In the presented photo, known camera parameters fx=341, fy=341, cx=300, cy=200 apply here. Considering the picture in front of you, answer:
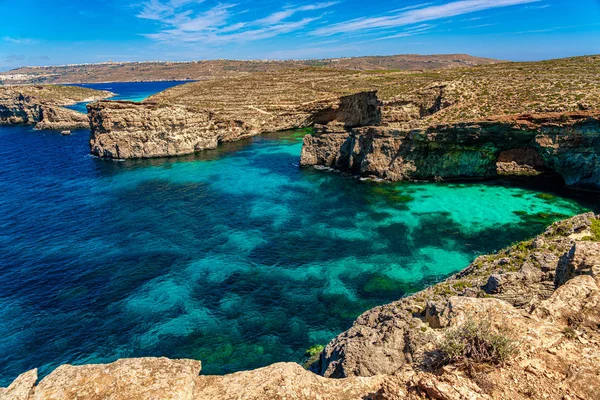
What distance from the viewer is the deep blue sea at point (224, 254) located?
2353 cm

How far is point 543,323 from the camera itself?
9172 mm

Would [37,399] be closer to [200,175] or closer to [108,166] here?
[200,175]

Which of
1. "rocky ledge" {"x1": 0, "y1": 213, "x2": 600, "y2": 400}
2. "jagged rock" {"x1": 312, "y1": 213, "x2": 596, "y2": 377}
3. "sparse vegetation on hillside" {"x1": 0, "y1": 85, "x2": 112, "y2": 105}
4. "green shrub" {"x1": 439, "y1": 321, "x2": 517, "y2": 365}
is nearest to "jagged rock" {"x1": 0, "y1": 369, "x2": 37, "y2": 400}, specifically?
"rocky ledge" {"x1": 0, "y1": 213, "x2": 600, "y2": 400}

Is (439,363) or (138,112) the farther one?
(138,112)

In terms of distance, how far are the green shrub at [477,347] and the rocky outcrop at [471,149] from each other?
146 ft

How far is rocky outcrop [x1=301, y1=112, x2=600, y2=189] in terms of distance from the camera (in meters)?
42.6

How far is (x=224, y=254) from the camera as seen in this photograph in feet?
110

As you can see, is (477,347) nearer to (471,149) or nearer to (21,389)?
(21,389)

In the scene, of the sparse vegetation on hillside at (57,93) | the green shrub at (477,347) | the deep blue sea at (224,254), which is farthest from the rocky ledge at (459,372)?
the sparse vegetation on hillside at (57,93)

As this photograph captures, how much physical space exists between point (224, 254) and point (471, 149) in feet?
124

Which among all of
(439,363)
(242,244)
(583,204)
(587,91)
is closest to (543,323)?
(439,363)

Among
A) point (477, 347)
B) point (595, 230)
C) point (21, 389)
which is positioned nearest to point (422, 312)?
point (477, 347)

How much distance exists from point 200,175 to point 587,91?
60359mm

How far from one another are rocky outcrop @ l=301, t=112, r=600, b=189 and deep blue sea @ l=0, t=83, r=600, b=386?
3.30m
